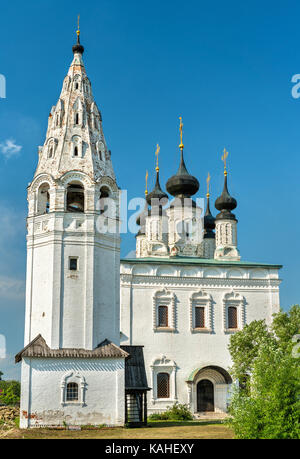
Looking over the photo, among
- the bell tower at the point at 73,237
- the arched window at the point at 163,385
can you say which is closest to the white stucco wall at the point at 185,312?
the arched window at the point at 163,385

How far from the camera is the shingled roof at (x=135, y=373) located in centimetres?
2083

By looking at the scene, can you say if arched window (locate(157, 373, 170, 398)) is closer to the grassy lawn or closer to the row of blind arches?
the row of blind arches

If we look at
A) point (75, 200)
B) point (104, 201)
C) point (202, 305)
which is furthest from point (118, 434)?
point (202, 305)

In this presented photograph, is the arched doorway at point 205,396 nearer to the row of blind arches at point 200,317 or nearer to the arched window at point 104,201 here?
the row of blind arches at point 200,317

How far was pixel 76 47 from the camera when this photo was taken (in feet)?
75.8

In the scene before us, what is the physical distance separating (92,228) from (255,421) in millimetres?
8624

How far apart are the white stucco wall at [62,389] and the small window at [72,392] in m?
0.17

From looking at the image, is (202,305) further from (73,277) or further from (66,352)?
(66,352)

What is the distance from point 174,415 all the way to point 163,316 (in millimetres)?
4919

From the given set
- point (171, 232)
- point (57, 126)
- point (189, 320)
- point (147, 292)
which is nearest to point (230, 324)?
point (189, 320)

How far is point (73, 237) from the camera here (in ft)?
66.8

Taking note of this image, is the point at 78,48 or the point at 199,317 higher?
the point at 78,48

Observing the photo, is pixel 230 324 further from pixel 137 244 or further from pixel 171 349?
pixel 137 244

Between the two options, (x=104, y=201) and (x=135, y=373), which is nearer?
(x=135, y=373)
